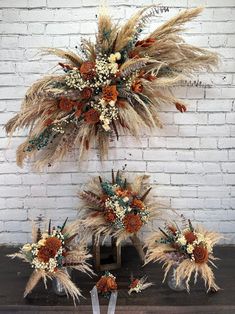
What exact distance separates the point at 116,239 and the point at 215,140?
72 cm

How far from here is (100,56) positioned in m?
1.74

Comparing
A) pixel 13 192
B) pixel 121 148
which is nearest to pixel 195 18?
pixel 121 148

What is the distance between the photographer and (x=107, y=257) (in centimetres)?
199

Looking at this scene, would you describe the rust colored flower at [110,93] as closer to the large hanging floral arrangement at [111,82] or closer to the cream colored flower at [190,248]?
the large hanging floral arrangement at [111,82]

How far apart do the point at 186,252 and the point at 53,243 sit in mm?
565

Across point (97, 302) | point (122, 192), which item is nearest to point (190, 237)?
point (122, 192)

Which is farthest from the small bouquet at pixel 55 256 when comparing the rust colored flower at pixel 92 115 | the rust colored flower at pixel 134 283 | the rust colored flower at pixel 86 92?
the rust colored flower at pixel 86 92

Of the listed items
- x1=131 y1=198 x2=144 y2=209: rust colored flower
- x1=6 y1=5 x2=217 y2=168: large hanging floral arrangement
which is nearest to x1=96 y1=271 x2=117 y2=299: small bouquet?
x1=131 y1=198 x2=144 y2=209: rust colored flower

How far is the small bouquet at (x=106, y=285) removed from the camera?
170 cm

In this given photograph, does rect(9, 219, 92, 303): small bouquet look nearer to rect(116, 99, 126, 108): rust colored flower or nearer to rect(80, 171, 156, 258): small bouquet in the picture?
rect(80, 171, 156, 258): small bouquet

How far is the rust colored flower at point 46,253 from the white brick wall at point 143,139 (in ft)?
1.65

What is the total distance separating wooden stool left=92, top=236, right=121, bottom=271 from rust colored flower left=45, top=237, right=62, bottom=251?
0.78 feet

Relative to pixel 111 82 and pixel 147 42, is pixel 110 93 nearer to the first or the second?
pixel 111 82

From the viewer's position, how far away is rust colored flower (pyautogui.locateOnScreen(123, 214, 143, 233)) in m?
1.74
